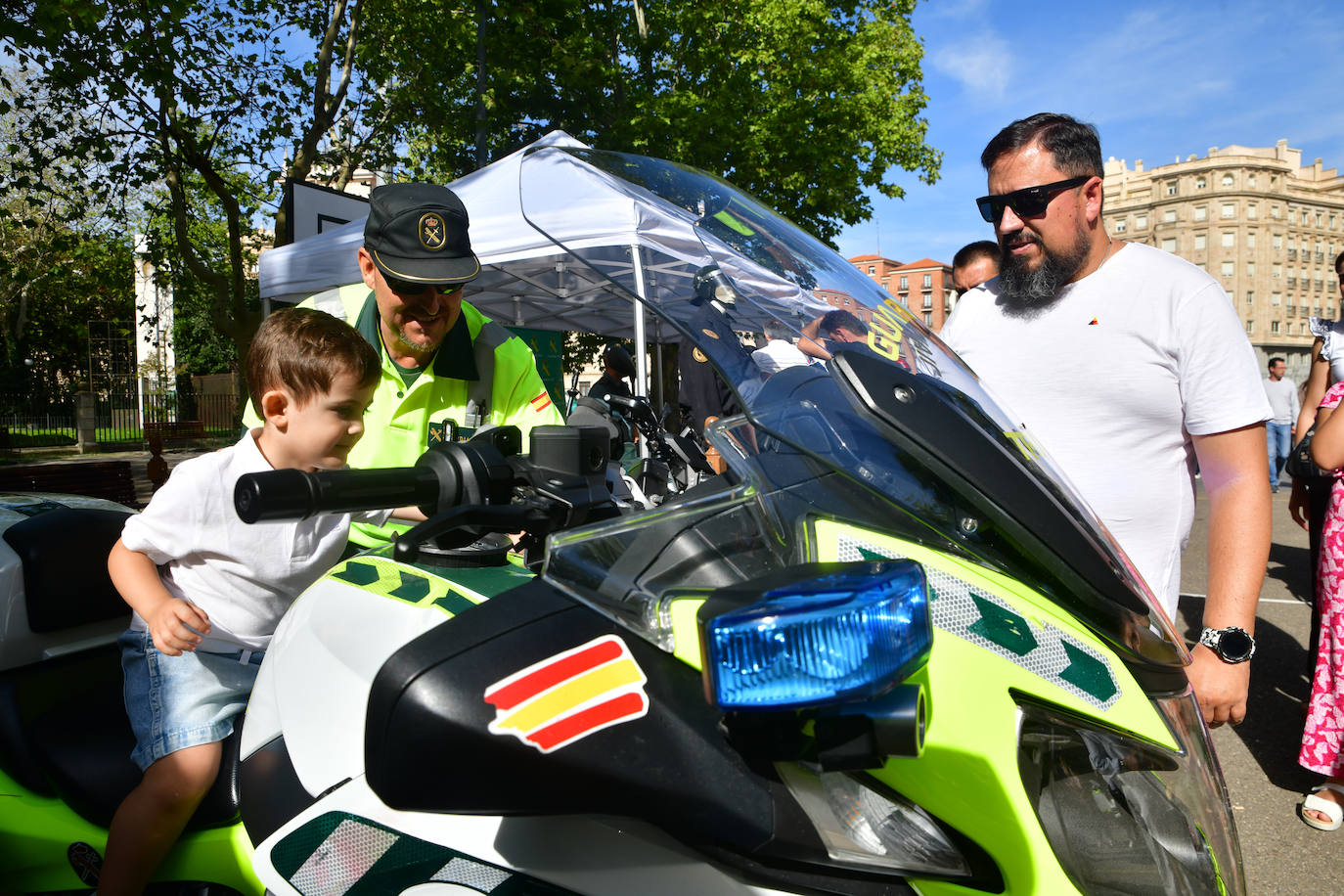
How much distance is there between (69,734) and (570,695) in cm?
151

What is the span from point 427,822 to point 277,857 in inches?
10.4

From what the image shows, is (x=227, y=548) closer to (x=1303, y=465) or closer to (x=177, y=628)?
(x=177, y=628)

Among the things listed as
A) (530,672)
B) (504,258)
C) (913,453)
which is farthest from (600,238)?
(504,258)

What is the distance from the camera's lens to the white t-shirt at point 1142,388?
6.93 ft

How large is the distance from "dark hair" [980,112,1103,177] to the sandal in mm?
2694

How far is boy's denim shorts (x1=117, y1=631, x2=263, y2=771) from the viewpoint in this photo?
1602 millimetres

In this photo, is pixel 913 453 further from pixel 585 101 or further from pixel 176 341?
pixel 176 341

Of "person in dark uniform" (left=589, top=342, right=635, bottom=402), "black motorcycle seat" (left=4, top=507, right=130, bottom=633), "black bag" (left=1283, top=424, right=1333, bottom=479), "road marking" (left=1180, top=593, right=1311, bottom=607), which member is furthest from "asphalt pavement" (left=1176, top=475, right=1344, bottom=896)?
"black motorcycle seat" (left=4, top=507, right=130, bottom=633)

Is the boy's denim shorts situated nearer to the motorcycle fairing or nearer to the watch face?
the motorcycle fairing

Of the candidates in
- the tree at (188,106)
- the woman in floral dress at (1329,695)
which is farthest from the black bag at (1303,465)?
the tree at (188,106)

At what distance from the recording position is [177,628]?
1526 millimetres

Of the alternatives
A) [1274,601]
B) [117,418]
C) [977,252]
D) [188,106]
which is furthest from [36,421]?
[1274,601]

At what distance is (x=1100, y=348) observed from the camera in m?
2.29

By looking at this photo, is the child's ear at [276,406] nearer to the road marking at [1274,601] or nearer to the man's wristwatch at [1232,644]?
the man's wristwatch at [1232,644]
